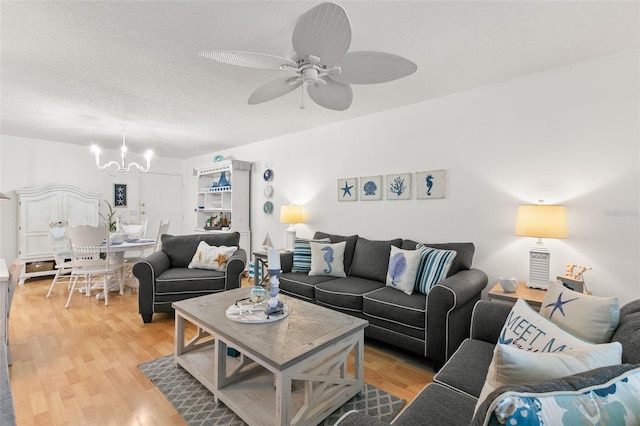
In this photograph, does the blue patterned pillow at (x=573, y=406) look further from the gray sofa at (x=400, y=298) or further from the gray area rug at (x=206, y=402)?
the gray sofa at (x=400, y=298)

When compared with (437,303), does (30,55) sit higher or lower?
higher

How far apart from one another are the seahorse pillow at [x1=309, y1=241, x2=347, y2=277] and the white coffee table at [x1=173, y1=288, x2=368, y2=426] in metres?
1.02

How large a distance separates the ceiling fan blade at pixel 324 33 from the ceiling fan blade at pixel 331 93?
12.2 inches

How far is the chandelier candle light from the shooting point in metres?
1.84

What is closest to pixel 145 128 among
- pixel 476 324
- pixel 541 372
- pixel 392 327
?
pixel 392 327

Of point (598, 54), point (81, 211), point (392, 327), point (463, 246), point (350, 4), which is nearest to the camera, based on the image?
point (350, 4)

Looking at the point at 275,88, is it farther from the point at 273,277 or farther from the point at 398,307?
the point at 398,307

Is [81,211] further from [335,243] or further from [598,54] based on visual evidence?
[598,54]

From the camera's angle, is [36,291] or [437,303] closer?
[437,303]

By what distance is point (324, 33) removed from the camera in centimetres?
135

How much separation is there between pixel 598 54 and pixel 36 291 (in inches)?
264

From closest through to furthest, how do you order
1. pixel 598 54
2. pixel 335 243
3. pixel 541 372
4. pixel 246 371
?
pixel 541 372
pixel 246 371
pixel 598 54
pixel 335 243

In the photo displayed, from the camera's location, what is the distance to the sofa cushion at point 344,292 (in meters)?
2.56

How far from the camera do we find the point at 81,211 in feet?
16.3
